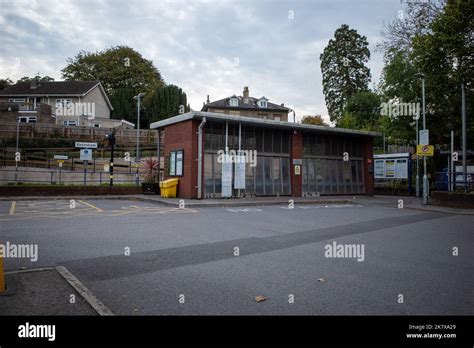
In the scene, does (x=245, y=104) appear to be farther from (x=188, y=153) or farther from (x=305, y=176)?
(x=188, y=153)

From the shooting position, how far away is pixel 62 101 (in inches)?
2199

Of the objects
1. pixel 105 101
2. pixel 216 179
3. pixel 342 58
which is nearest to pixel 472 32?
pixel 216 179

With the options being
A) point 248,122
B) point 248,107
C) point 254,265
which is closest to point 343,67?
point 248,107

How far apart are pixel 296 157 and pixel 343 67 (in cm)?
3823

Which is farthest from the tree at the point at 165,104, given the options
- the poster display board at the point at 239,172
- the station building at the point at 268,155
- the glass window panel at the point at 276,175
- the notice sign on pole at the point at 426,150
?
the notice sign on pole at the point at 426,150

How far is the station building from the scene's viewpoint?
69.1 feet

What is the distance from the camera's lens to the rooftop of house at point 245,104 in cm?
6350

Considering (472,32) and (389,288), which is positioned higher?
(472,32)

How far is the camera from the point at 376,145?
5894 centimetres

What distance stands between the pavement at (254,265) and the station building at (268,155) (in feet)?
32.2

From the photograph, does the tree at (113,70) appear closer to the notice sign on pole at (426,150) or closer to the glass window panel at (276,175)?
the glass window panel at (276,175)
